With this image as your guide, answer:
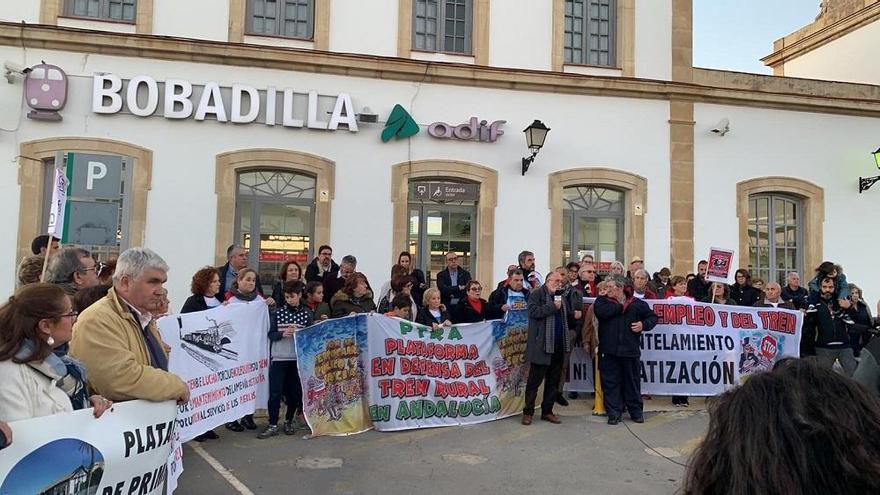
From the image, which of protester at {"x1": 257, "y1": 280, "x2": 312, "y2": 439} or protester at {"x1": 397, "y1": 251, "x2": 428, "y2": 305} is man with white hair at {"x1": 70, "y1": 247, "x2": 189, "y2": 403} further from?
protester at {"x1": 397, "y1": 251, "x2": 428, "y2": 305}

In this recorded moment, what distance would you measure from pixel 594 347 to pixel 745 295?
3.56 metres

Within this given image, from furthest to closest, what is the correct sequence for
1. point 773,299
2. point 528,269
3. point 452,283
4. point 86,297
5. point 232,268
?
point 452,283, point 773,299, point 528,269, point 232,268, point 86,297

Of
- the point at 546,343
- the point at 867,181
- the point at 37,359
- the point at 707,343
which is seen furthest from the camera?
the point at 867,181

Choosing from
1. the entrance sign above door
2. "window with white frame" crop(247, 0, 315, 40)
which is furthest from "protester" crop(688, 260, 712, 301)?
"window with white frame" crop(247, 0, 315, 40)

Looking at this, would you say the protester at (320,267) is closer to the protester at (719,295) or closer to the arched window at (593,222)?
the arched window at (593,222)

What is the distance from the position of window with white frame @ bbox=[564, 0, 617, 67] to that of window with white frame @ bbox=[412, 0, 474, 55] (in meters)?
2.00

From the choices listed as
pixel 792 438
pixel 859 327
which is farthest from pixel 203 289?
pixel 859 327

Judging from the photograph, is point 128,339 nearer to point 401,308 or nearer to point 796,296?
point 401,308

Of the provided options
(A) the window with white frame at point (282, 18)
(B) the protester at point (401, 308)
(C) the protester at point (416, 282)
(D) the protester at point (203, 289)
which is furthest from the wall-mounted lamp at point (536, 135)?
(D) the protester at point (203, 289)

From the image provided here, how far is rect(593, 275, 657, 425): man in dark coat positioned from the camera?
26.2 ft

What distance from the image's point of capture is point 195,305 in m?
7.32

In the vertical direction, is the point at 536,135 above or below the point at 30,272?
above

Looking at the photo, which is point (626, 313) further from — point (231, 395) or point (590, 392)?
point (231, 395)

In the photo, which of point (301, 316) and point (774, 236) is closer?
point (301, 316)
